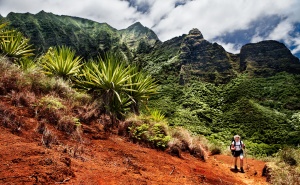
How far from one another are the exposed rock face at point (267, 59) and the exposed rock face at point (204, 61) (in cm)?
633

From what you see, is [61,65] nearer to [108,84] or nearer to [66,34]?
[108,84]

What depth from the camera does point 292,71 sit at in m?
88.1

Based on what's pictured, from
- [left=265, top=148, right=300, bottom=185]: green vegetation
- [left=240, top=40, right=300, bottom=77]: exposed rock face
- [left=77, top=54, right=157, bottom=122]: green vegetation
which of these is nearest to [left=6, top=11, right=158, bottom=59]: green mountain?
[left=240, top=40, right=300, bottom=77]: exposed rock face

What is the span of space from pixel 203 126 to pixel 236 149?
5451 centimetres

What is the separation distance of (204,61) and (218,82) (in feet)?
43.0

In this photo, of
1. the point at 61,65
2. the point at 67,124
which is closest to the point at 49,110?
the point at 67,124

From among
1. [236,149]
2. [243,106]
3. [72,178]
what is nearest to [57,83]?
[72,178]

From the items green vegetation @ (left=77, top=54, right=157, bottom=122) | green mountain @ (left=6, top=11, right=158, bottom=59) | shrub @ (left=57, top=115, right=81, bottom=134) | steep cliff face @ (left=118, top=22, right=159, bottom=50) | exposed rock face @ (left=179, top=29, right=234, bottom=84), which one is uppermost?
steep cliff face @ (left=118, top=22, right=159, bottom=50)

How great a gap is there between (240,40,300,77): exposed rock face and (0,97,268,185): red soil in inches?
3557

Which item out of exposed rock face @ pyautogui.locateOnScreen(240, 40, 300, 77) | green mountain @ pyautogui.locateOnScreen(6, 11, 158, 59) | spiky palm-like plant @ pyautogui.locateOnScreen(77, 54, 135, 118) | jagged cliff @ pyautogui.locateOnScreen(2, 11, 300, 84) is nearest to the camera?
spiky palm-like plant @ pyautogui.locateOnScreen(77, 54, 135, 118)

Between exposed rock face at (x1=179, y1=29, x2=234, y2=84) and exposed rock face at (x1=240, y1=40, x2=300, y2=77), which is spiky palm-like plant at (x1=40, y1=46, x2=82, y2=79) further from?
exposed rock face at (x1=240, y1=40, x2=300, y2=77)

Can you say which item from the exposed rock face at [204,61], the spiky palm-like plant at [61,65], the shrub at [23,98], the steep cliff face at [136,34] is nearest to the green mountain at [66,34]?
the steep cliff face at [136,34]

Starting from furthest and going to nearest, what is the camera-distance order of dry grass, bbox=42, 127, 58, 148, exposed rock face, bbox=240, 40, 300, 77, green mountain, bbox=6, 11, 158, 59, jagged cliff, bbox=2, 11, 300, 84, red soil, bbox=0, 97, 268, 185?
green mountain, bbox=6, 11, 158, 59 → jagged cliff, bbox=2, 11, 300, 84 → exposed rock face, bbox=240, 40, 300, 77 → dry grass, bbox=42, 127, 58, 148 → red soil, bbox=0, 97, 268, 185

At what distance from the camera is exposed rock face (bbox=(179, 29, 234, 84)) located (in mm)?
96125
